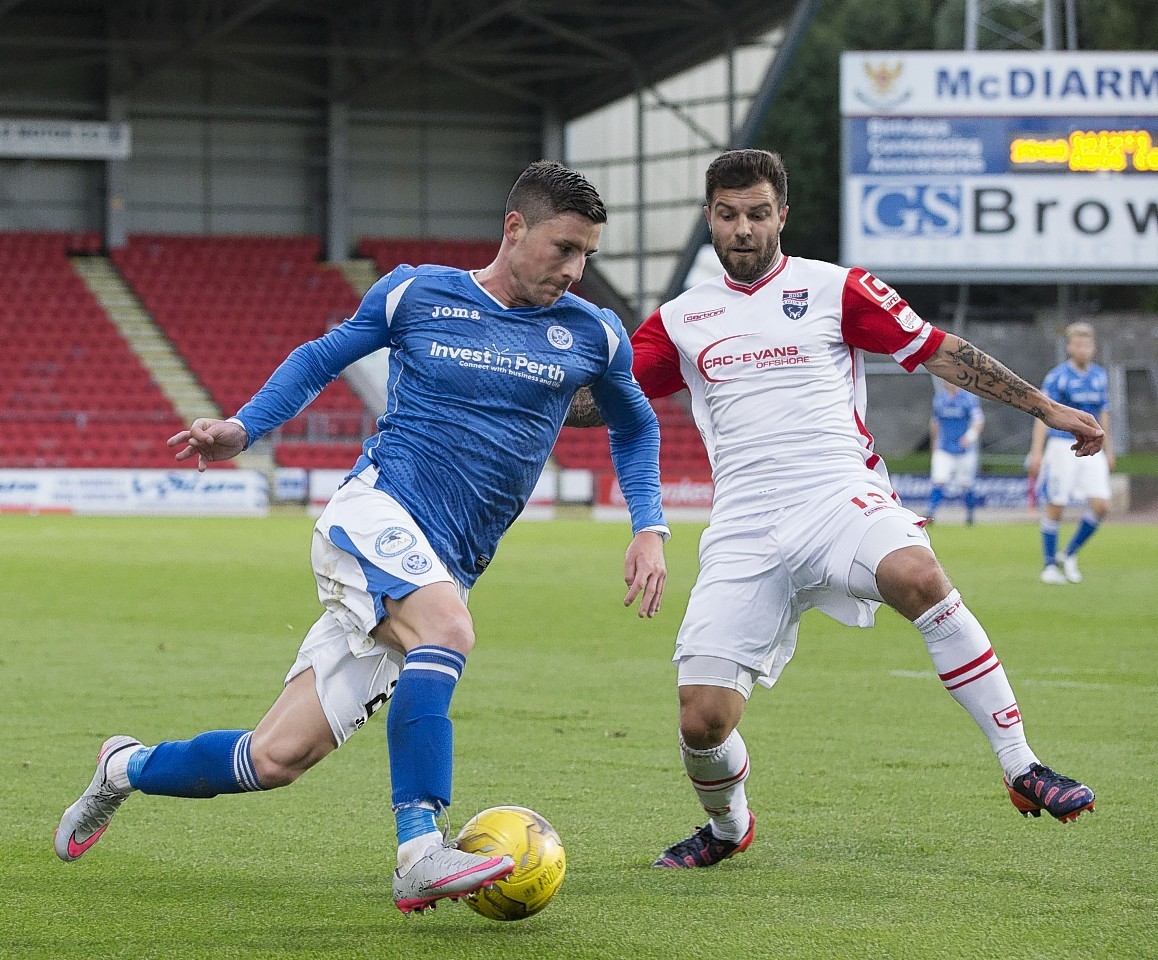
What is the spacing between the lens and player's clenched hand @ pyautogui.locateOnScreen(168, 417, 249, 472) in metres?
4.25

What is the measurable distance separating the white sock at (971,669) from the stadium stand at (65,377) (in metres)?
23.0

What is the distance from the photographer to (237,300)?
34625mm

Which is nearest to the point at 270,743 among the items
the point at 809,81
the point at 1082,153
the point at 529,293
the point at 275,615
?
the point at 529,293

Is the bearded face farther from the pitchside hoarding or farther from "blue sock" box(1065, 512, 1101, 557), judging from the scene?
the pitchside hoarding

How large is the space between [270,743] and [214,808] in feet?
5.11

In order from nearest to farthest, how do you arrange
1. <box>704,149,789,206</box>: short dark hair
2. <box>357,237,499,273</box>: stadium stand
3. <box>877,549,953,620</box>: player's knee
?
1. <box>877,549,953,620</box>: player's knee
2. <box>704,149,789,206</box>: short dark hair
3. <box>357,237,499,273</box>: stadium stand

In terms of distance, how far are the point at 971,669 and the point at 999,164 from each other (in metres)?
24.8

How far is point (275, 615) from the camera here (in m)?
12.3

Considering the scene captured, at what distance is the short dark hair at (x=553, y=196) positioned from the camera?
14.8ft

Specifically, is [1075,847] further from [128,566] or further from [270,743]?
[128,566]

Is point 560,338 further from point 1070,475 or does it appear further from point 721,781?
point 1070,475

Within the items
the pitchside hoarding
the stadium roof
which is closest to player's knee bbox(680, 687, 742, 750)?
the pitchside hoarding

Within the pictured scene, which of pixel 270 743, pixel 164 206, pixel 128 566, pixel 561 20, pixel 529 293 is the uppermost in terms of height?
pixel 561 20

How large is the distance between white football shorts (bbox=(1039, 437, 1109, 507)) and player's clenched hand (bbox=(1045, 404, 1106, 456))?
35.1 feet
